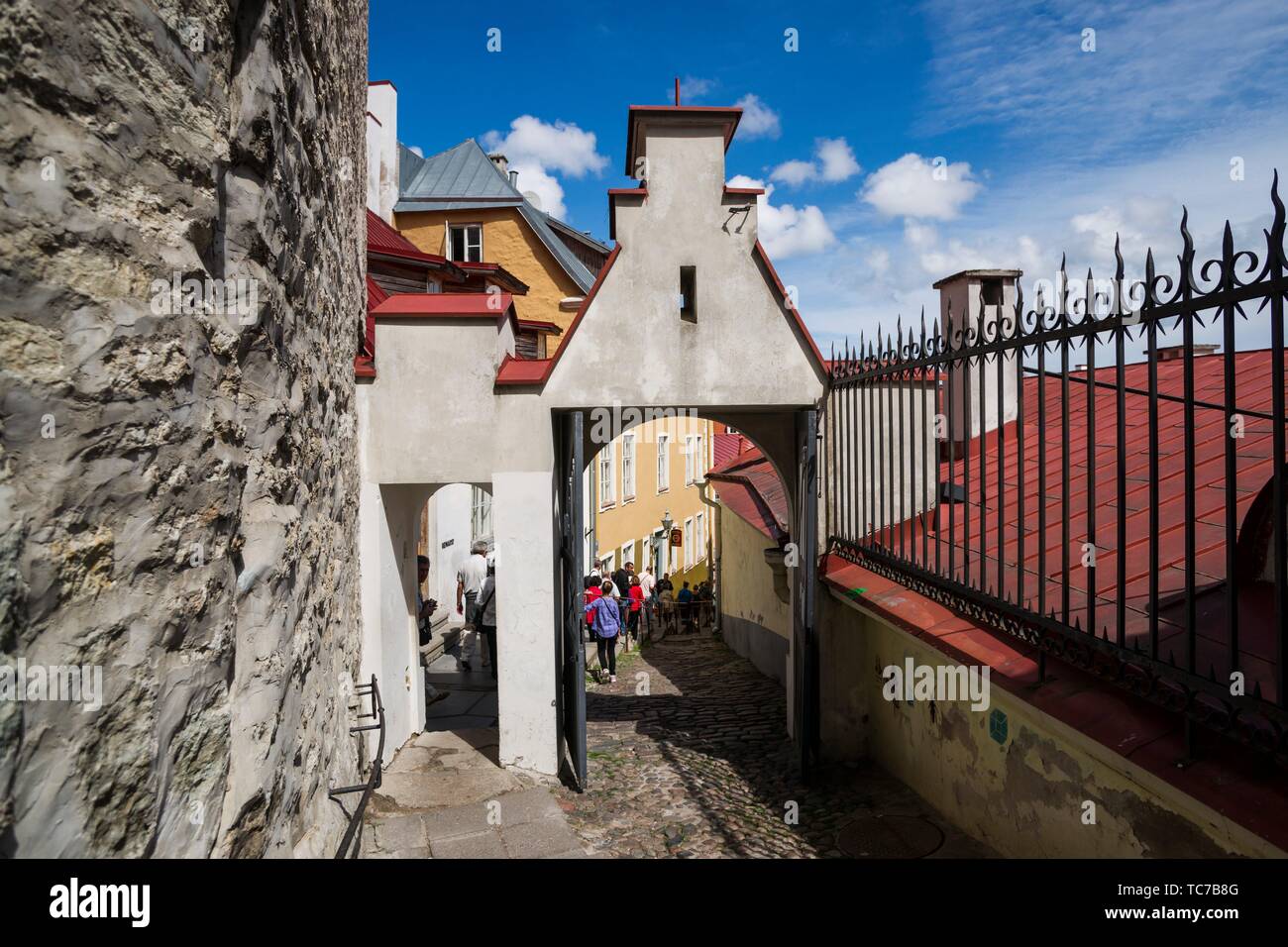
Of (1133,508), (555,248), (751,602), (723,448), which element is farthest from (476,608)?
(723,448)

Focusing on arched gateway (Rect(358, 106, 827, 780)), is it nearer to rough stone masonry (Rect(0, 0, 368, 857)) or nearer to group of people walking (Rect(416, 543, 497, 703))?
group of people walking (Rect(416, 543, 497, 703))

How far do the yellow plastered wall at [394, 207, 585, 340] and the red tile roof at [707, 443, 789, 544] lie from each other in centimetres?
795

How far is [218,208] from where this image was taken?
2.55 meters

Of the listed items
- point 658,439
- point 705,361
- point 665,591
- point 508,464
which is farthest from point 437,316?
point 658,439

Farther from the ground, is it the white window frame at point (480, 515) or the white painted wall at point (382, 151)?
the white painted wall at point (382, 151)

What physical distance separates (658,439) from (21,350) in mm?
24020

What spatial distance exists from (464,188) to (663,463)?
1029 cm

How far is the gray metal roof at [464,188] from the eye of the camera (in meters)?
20.2

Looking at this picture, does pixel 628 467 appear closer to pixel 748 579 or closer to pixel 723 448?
pixel 723 448

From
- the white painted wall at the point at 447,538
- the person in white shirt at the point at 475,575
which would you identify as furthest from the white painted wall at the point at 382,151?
the person in white shirt at the point at 475,575

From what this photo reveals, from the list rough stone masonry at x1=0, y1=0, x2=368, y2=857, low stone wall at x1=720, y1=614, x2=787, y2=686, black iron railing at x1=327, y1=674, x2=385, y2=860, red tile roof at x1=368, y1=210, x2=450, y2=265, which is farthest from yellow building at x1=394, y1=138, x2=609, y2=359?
rough stone masonry at x1=0, y1=0, x2=368, y2=857

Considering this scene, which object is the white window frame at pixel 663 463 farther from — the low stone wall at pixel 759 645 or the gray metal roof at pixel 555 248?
the low stone wall at pixel 759 645

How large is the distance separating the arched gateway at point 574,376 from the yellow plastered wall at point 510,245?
43.2ft

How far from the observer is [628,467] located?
74.6 ft
